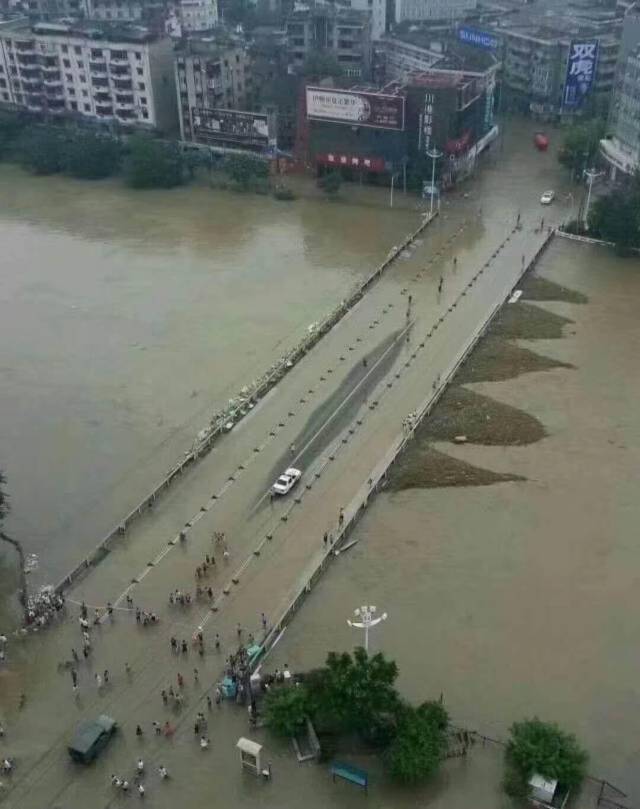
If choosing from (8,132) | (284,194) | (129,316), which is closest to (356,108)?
(284,194)

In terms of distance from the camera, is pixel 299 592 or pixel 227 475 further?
pixel 227 475

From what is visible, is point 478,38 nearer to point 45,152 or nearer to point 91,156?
point 91,156

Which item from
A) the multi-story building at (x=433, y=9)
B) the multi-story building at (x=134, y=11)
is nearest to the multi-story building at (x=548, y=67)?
the multi-story building at (x=433, y=9)

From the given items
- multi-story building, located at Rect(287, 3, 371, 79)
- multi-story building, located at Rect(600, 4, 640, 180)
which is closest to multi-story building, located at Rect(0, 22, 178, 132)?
multi-story building, located at Rect(287, 3, 371, 79)

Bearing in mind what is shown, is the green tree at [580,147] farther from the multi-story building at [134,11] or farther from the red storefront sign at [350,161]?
the multi-story building at [134,11]

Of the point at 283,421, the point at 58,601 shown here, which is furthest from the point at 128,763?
the point at 283,421

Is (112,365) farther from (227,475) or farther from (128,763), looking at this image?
(128,763)
